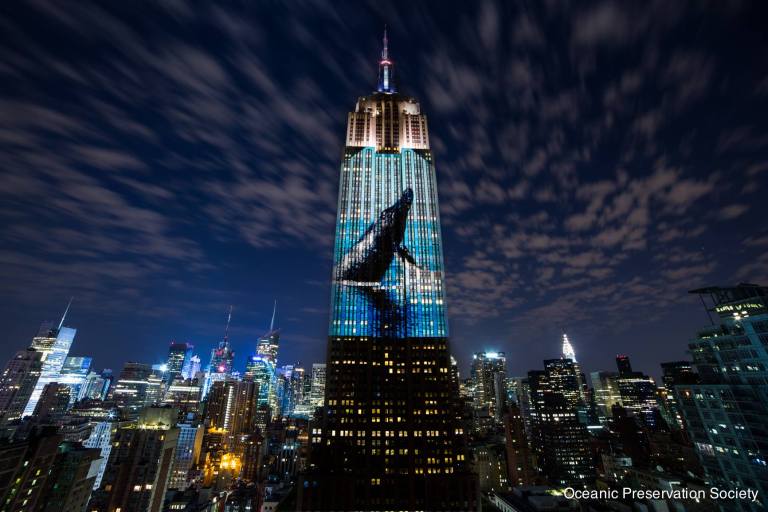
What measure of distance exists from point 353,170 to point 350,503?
111m

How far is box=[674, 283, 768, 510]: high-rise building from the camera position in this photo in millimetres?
57562

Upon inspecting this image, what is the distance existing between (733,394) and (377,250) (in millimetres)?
95769

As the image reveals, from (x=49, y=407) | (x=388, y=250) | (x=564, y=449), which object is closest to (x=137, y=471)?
(x=388, y=250)

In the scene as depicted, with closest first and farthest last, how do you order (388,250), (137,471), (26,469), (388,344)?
(26,469), (137,471), (388,344), (388,250)

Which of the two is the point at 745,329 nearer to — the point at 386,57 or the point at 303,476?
the point at 303,476

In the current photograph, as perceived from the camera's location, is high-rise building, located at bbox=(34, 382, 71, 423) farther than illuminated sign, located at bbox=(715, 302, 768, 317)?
Yes

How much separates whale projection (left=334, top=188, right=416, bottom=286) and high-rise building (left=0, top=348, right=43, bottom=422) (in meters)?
186

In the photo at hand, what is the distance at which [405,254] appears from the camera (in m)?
126

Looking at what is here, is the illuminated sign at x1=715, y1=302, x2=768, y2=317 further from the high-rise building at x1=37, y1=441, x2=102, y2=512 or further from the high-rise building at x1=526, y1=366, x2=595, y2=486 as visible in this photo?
the high-rise building at x1=37, y1=441, x2=102, y2=512

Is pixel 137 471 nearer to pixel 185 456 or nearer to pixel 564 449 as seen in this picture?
pixel 185 456

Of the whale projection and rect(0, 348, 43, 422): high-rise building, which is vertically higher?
the whale projection

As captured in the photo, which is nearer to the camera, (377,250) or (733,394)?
(733,394)

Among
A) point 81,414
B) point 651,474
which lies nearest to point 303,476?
point 651,474

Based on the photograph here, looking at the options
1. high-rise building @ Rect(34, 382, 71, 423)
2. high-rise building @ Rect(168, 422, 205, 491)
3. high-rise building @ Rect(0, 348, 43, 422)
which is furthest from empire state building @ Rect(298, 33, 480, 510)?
high-rise building @ Rect(34, 382, 71, 423)
